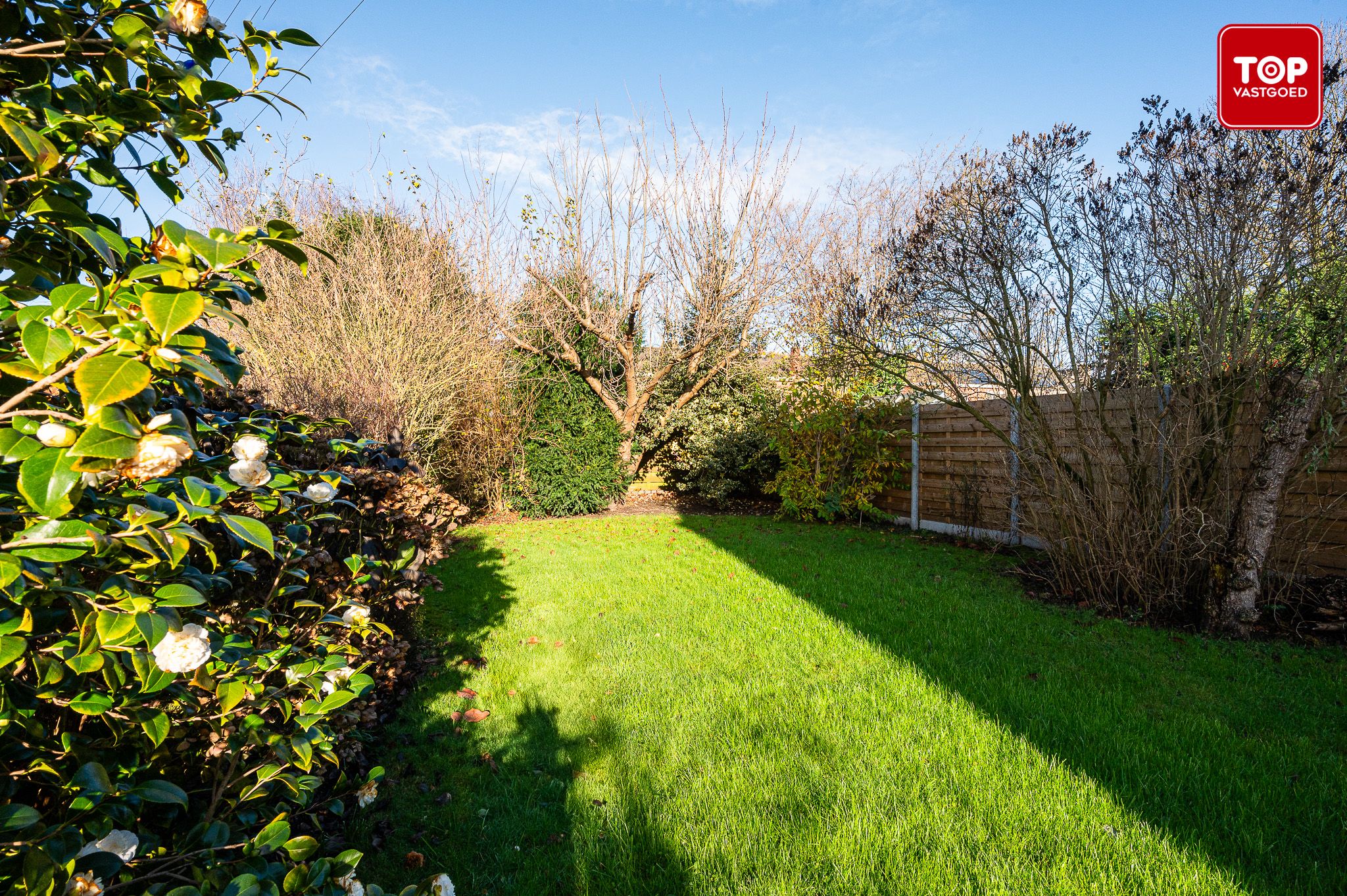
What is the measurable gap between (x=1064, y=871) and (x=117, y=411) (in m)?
2.83

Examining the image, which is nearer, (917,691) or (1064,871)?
(1064,871)

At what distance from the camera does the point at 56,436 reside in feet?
2.44

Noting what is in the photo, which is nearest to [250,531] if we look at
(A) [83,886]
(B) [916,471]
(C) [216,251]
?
(C) [216,251]

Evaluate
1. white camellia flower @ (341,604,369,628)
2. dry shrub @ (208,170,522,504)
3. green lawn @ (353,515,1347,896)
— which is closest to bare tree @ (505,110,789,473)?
dry shrub @ (208,170,522,504)

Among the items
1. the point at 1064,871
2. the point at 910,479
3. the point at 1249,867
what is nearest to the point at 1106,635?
the point at 1249,867

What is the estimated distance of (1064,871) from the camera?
83.4 inches

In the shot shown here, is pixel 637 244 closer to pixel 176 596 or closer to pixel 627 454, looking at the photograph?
pixel 627 454

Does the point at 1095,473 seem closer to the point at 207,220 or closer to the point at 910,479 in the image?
the point at 910,479

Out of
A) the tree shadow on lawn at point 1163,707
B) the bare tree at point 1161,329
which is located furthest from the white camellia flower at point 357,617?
the bare tree at point 1161,329

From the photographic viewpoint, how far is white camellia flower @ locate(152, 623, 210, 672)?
0.93 meters

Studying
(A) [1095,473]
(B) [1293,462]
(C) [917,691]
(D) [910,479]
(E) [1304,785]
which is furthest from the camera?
(D) [910,479]

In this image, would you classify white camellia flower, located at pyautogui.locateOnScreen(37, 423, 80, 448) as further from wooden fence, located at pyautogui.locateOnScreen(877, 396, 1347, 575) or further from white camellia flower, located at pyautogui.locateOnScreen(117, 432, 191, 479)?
wooden fence, located at pyautogui.locateOnScreen(877, 396, 1347, 575)

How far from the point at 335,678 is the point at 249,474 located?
0.81 meters

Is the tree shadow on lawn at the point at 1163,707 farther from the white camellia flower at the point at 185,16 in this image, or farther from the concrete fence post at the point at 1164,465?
the white camellia flower at the point at 185,16
